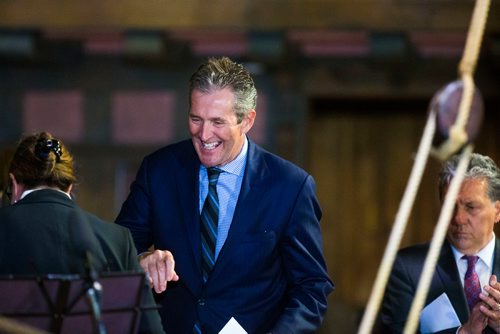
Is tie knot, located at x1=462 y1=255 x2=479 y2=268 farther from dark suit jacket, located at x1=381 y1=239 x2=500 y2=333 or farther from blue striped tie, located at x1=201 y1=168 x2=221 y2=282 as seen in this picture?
blue striped tie, located at x1=201 y1=168 x2=221 y2=282

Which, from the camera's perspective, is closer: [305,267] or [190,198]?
[305,267]

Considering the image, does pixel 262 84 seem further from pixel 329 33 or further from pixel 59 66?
pixel 59 66

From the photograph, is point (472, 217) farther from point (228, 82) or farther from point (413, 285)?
point (228, 82)

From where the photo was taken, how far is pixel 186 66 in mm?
8508

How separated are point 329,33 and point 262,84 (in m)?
0.68

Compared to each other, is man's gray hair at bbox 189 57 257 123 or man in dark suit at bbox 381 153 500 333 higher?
man's gray hair at bbox 189 57 257 123

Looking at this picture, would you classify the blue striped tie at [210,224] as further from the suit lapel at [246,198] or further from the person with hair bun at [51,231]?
the person with hair bun at [51,231]

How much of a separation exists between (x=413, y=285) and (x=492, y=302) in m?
0.40

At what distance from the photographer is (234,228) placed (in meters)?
4.83

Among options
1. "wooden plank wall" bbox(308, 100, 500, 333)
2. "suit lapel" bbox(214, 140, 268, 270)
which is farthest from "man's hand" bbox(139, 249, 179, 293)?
"wooden plank wall" bbox(308, 100, 500, 333)

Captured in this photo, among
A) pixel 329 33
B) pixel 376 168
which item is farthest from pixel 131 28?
pixel 376 168

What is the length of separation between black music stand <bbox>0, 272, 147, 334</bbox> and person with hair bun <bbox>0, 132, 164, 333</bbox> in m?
0.17

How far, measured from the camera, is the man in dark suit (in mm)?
5055

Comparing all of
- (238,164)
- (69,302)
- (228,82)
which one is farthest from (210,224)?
(69,302)
